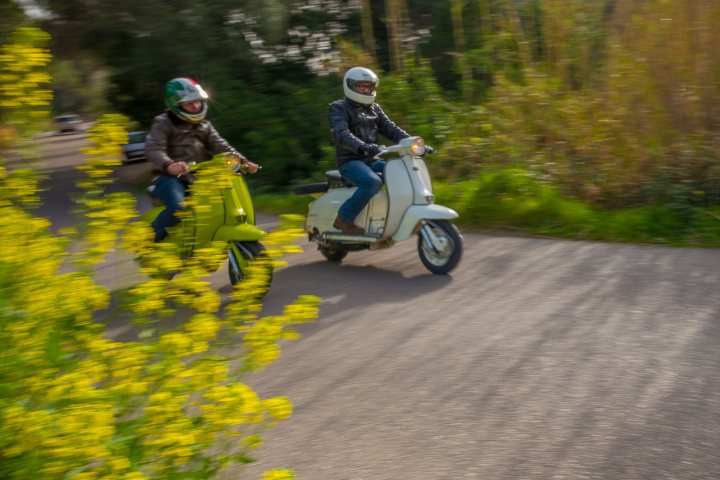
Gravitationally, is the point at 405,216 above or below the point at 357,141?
below

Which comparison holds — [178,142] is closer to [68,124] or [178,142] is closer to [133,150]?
[68,124]

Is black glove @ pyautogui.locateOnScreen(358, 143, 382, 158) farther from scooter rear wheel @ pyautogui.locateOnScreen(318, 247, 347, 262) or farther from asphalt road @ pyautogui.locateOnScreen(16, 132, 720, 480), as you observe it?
scooter rear wheel @ pyautogui.locateOnScreen(318, 247, 347, 262)

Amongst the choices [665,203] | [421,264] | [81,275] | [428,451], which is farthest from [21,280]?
[665,203]

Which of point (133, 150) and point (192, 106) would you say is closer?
point (192, 106)

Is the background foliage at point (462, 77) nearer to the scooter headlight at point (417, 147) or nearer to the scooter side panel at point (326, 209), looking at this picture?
the scooter headlight at point (417, 147)

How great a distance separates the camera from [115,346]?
2.98 meters

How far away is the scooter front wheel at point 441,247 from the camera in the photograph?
25.2 feet

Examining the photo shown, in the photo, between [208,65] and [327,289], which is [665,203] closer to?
[327,289]

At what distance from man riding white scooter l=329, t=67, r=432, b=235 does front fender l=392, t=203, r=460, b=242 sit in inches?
15.9

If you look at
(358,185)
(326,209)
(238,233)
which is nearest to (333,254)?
(326,209)

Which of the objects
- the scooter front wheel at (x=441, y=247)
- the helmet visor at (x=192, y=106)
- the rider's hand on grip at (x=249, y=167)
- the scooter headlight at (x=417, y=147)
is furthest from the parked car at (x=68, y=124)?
the scooter front wheel at (x=441, y=247)

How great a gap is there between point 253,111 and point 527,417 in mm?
11404

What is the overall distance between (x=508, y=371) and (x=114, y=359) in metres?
2.78

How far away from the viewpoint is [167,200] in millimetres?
7535
